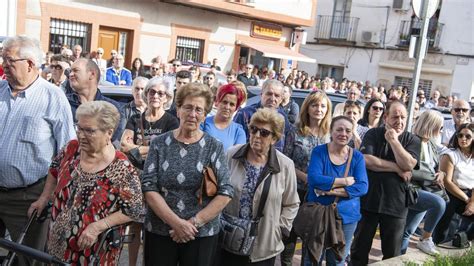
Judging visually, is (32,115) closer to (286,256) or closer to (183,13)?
(286,256)

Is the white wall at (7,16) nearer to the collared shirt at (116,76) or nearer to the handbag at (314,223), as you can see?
the collared shirt at (116,76)

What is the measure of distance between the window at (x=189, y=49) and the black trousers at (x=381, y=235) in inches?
576

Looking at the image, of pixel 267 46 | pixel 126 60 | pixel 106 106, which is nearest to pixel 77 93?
pixel 106 106

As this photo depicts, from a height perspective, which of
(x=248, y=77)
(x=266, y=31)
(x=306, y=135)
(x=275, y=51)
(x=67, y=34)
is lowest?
(x=306, y=135)

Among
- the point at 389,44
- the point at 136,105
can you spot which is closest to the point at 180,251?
the point at 136,105

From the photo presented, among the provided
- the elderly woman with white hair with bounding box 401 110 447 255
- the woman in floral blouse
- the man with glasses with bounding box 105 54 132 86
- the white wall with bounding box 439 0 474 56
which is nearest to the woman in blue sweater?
the woman in floral blouse

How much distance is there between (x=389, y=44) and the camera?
91.4ft

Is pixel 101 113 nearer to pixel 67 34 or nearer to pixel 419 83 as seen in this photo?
pixel 67 34

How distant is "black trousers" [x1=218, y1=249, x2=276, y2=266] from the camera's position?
12.5 ft

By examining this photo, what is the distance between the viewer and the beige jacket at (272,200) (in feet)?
12.4

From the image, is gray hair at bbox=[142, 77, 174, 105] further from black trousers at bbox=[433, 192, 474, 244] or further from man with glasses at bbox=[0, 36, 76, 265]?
black trousers at bbox=[433, 192, 474, 244]

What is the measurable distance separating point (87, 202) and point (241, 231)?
1.15 meters

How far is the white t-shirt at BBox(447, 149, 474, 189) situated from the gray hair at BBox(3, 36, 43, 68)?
14.7 ft

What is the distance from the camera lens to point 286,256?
189 inches
